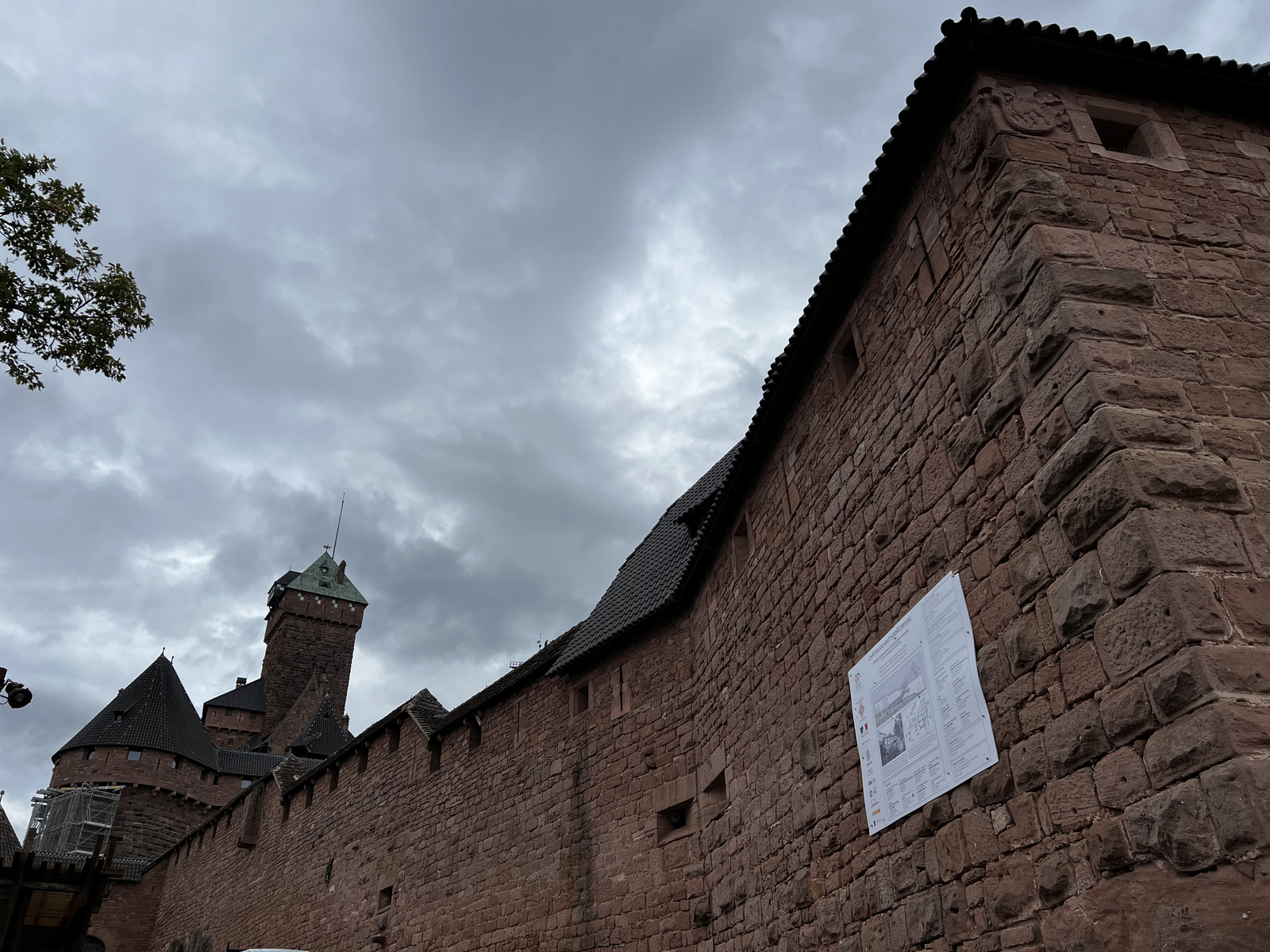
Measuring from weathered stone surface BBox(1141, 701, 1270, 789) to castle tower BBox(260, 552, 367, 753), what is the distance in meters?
49.9

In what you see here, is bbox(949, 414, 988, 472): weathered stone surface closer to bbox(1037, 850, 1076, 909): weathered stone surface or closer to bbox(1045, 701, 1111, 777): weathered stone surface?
bbox(1045, 701, 1111, 777): weathered stone surface

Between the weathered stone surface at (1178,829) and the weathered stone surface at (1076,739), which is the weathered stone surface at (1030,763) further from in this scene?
the weathered stone surface at (1178,829)

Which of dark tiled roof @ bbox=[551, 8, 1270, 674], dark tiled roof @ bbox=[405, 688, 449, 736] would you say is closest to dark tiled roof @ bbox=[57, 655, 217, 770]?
dark tiled roof @ bbox=[405, 688, 449, 736]

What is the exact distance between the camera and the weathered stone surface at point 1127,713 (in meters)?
3.17

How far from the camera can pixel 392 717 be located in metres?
15.8

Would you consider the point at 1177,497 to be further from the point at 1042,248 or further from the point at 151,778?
the point at 151,778

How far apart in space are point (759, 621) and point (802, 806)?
5.69ft

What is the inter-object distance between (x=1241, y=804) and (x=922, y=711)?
206 cm

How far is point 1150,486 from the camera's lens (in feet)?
11.1

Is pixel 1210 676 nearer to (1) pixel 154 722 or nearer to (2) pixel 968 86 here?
(2) pixel 968 86

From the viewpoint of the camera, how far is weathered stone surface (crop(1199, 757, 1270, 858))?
2.72 m

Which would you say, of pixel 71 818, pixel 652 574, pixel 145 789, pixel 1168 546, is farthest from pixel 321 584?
pixel 1168 546

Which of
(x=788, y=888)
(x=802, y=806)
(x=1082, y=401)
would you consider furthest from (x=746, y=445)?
(x=1082, y=401)

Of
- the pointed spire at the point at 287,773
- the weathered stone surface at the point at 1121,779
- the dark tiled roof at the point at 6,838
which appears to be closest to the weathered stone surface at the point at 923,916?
the weathered stone surface at the point at 1121,779
